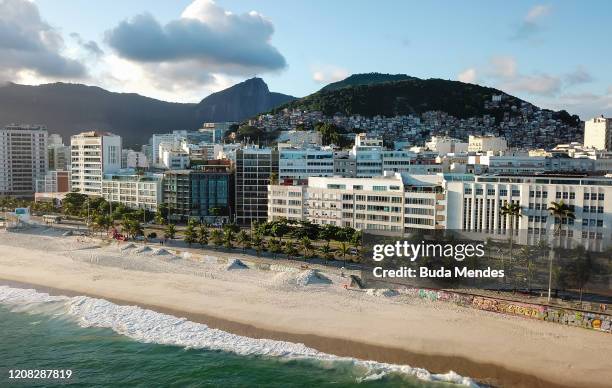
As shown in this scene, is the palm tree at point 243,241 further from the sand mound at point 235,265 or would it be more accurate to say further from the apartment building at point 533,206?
the apartment building at point 533,206

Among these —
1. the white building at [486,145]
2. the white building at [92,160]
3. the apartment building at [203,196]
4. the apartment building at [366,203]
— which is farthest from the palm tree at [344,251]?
the white building at [486,145]

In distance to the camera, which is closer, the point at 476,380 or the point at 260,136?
the point at 476,380

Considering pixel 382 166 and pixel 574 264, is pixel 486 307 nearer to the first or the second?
pixel 574 264

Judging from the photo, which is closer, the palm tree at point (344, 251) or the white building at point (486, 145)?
the palm tree at point (344, 251)

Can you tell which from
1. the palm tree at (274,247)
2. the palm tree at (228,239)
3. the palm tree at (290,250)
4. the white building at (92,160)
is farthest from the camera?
the white building at (92,160)

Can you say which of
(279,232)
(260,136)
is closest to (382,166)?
(279,232)

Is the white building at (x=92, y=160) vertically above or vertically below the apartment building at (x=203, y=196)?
above

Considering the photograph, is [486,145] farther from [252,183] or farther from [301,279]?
[301,279]

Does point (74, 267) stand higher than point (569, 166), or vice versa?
point (569, 166)
